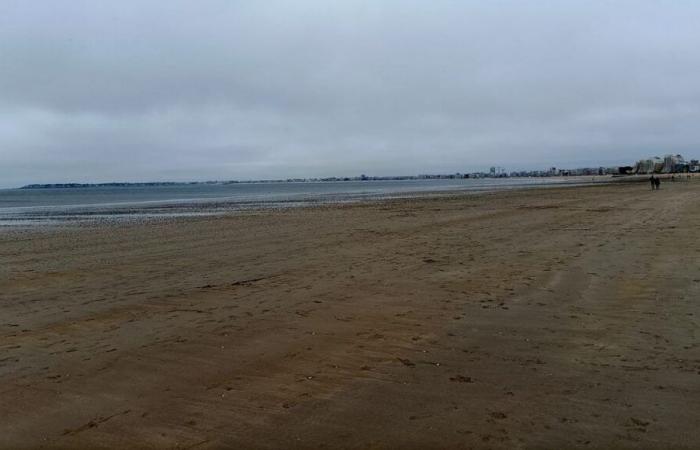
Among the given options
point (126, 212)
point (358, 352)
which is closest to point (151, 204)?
point (126, 212)

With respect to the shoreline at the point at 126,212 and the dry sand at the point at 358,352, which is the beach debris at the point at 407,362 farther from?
the shoreline at the point at 126,212

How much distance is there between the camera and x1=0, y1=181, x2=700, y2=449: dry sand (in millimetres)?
4043

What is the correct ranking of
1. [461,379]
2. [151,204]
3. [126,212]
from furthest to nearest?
[151,204]
[126,212]
[461,379]

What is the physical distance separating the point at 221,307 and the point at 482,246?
27.5 ft

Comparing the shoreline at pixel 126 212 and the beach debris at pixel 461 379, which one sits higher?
the shoreline at pixel 126 212

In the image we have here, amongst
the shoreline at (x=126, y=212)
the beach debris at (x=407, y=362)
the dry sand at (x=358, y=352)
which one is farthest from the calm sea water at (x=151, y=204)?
the beach debris at (x=407, y=362)

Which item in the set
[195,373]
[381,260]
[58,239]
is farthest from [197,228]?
[195,373]

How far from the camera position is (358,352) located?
579 centimetres

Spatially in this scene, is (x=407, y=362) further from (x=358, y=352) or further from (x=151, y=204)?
(x=151, y=204)

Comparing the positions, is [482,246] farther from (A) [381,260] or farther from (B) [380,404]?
(B) [380,404]

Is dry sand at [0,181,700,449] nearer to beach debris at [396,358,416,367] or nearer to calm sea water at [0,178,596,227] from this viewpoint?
beach debris at [396,358,416,367]

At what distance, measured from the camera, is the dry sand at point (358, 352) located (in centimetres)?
404

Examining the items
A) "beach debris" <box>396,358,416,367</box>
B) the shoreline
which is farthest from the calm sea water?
"beach debris" <box>396,358,416,367</box>

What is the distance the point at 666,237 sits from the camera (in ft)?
48.4
